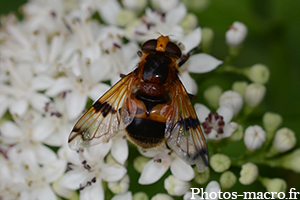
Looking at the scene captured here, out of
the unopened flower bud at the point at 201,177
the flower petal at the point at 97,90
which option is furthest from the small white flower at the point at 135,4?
the unopened flower bud at the point at 201,177

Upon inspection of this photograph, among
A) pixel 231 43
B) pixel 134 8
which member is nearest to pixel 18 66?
pixel 134 8

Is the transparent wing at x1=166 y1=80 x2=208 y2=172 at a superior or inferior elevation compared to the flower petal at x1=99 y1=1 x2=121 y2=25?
inferior

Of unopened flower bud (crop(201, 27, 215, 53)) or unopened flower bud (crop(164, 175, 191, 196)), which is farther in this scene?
unopened flower bud (crop(201, 27, 215, 53))

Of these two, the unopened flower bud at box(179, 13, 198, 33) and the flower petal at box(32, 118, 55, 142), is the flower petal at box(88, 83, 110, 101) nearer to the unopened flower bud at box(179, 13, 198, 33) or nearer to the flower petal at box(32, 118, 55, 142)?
→ the flower petal at box(32, 118, 55, 142)

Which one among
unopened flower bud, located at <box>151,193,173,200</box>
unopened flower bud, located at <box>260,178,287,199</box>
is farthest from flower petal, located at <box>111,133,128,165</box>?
unopened flower bud, located at <box>260,178,287,199</box>

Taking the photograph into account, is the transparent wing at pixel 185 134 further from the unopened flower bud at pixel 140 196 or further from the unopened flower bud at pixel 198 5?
the unopened flower bud at pixel 198 5

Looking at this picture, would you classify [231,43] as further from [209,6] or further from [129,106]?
[129,106]

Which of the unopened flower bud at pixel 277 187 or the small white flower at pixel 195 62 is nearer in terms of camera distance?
→ the unopened flower bud at pixel 277 187
